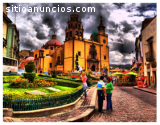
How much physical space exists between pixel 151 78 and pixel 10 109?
1599 centimetres

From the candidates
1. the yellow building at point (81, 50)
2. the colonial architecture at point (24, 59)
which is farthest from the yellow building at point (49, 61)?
the colonial architecture at point (24, 59)

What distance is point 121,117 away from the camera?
498cm

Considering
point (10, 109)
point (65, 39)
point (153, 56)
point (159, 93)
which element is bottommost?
point (10, 109)

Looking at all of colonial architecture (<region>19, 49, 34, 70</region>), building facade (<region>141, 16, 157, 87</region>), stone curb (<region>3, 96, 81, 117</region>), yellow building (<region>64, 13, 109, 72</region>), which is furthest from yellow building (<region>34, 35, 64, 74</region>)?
stone curb (<region>3, 96, 81, 117</region>)

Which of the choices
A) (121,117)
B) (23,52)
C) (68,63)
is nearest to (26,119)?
(121,117)

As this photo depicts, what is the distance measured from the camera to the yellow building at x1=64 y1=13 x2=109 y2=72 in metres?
41.6

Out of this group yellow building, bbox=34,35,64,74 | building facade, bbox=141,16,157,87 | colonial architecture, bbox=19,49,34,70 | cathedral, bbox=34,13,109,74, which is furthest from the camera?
colonial architecture, bbox=19,49,34,70

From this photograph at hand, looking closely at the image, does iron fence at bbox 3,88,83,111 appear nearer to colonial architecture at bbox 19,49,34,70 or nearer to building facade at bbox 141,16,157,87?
building facade at bbox 141,16,157,87

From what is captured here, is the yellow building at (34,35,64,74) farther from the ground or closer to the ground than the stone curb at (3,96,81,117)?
farther from the ground

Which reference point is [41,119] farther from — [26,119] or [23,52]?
[23,52]

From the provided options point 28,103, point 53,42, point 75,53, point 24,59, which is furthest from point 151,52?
point 24,59

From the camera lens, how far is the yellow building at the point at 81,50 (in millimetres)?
41625

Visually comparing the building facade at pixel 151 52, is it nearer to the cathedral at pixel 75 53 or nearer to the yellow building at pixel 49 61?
the cathedral at pixel 75 53

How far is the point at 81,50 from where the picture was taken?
43.5 metres
